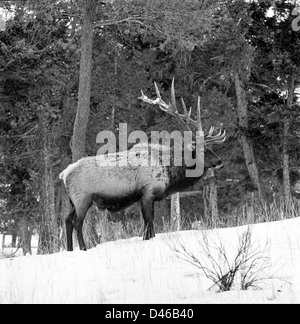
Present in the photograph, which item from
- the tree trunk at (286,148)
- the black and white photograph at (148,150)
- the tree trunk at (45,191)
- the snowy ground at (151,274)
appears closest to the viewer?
the snowy ground at (151,274)

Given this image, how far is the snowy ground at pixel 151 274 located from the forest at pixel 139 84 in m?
4.09

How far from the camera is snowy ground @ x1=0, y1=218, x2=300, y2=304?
5578mm

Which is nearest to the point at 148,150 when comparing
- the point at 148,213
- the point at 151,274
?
the point at 148,213

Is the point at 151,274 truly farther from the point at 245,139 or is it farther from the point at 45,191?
the point at 245,139

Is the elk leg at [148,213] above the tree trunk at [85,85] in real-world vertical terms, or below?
below

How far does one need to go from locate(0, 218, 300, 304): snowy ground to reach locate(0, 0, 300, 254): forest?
4.09m

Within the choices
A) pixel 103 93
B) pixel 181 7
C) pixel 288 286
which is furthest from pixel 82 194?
pixel 103 93

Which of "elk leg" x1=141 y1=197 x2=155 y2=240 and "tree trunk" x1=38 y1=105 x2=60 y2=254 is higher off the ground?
"tree trunk" x1=38 y1=105 x2=60 y2=254

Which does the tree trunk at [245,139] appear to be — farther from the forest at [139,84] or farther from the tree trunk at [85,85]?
the tree trunk at [85,85]

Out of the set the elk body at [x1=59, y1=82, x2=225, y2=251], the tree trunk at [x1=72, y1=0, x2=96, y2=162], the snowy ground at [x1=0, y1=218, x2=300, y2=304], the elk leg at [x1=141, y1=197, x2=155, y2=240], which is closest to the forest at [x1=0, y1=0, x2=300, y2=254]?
the tree trunk at [x1=72, y1=0, x2=96, y2=162]

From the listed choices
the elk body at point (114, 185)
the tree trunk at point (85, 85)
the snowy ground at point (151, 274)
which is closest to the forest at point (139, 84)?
the tree trunk at point (85, 85)

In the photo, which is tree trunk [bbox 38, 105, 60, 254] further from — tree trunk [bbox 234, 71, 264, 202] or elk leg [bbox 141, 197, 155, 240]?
tree trunk [bbox 234, 71, 264, 202]

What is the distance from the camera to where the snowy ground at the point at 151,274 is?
5578 millimetres
